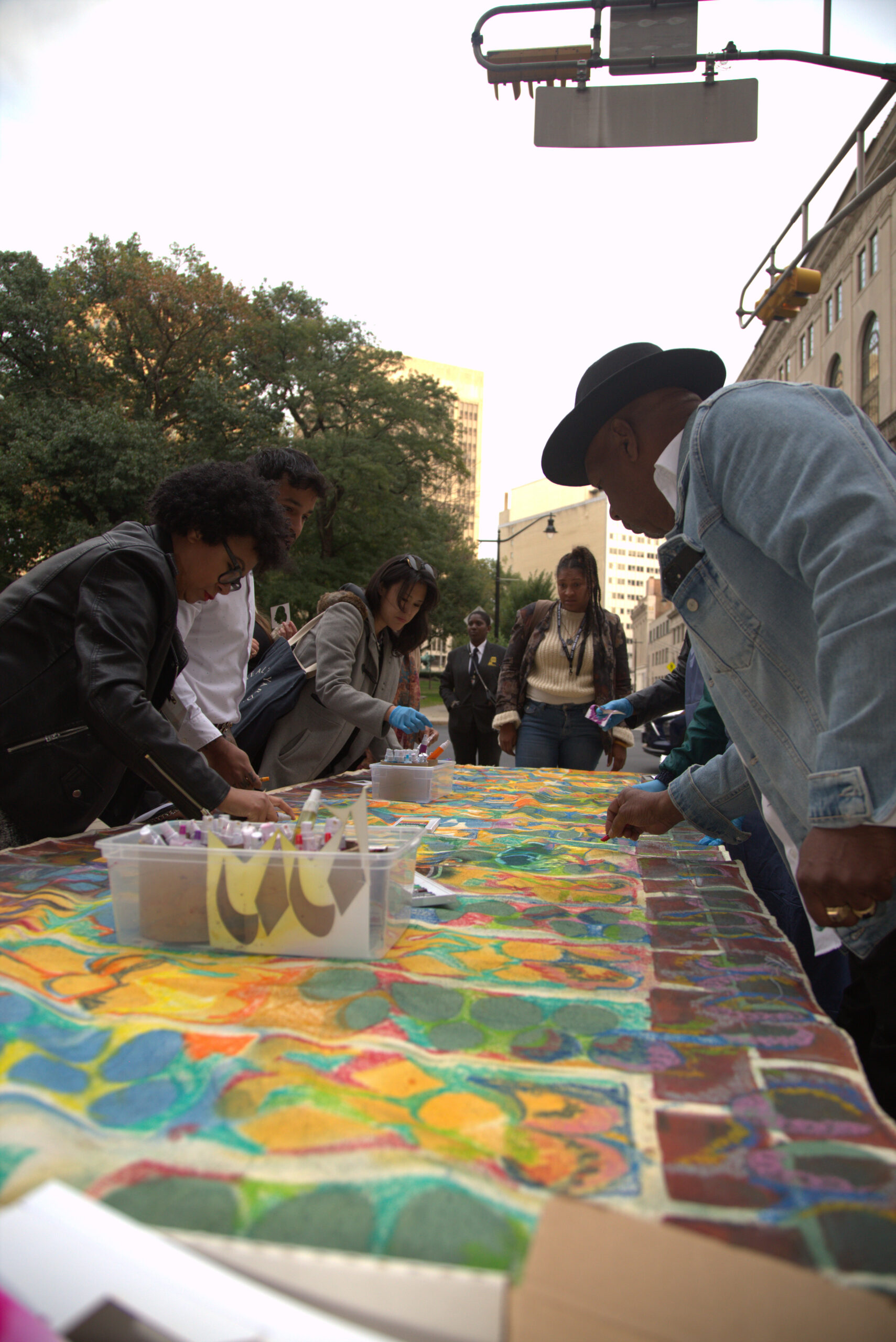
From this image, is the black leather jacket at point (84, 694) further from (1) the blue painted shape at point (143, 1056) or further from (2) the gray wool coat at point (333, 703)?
(2) the gray wool coat at point (333, 703)

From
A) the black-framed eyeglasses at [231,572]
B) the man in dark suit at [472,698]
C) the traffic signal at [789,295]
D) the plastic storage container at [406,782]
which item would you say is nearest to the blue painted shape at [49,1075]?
the black-framed eyeglasses at [231,572]

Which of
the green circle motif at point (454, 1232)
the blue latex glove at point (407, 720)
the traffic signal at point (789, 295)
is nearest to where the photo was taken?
the green circle motif at point (454, 1232)

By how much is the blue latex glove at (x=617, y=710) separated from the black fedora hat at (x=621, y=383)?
171cm

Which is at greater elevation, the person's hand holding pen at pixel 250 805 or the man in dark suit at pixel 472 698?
the person's hand holding pen at pixel 250 805

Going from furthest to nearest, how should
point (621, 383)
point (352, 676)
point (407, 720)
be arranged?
point (352, 676) < point (407, 720) < point (621, 383)

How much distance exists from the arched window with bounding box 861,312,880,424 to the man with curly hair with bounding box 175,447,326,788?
2212 centimetres

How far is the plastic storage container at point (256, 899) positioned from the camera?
121 cm

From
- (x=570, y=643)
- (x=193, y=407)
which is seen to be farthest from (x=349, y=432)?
(x=570, y=643)

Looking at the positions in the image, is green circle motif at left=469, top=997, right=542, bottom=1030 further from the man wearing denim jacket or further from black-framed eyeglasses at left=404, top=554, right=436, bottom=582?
black-framed eyeglasses at left=404, top=554, right=436, bottom=582

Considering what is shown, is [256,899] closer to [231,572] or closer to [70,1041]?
[70,1041]

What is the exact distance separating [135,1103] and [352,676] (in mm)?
2731

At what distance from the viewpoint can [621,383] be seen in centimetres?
178

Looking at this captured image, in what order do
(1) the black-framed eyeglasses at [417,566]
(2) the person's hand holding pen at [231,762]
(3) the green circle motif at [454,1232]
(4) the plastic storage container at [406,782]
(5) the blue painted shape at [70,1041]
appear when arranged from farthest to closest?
(1) the black-framed eyeglasses at [417,566]
(4) the plastic storage container at [406,782]
(2) the person's hand holding pen at [231,762]
(5) the blue painted shape at [70,1041]
(3) the green circle motif at [454,1232]

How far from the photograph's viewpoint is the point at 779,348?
110 ft
